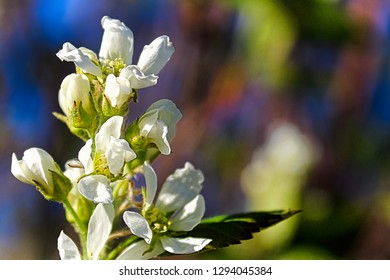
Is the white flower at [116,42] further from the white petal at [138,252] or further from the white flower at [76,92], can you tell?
the white petal at [138,252]

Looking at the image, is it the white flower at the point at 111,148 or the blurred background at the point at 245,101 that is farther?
the blurred background at the point at 245,101

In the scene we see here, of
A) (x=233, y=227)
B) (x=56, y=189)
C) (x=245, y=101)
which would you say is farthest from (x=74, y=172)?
(x=245, y=101)

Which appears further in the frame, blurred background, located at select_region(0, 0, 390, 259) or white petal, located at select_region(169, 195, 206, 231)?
blurred background, located at select_region(0, 0, 390, 259)

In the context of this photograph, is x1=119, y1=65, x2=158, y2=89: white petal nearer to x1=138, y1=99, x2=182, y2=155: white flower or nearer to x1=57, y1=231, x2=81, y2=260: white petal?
x1=138, y1=99, x2=182, y2=155: white flower

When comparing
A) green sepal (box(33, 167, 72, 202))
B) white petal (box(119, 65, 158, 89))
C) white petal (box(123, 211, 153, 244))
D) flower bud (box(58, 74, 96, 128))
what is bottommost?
white petal (box(123, 211, 153, 244))

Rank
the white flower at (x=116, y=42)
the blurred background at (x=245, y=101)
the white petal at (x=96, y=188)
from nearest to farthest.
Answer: the white petal at (x=96, y=188) < the white flower at (x=116, y=42) < the blurred background at (x=245, y=101)

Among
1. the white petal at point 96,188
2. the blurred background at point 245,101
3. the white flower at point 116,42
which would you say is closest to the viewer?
the white petal at point 96,188

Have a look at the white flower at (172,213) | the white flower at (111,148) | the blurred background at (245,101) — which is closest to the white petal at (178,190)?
the white flower at (172,213)

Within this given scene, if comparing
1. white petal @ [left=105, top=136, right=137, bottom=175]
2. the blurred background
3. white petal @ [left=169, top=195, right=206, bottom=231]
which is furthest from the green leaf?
the blurred background
